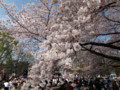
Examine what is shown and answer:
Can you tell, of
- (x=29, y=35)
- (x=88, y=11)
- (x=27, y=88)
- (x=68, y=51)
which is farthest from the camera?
(x=29, y=35)

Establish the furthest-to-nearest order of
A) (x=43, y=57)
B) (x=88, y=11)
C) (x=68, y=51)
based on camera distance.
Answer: (x=43, y=57), (x=88, y=11), (x=68, y=51)

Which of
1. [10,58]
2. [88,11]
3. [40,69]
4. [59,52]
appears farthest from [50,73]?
[10,58]

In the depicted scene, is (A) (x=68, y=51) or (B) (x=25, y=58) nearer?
(A) (x=68, y=51)

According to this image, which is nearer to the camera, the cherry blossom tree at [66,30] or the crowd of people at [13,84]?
the cherry blossom tree at [66,30]

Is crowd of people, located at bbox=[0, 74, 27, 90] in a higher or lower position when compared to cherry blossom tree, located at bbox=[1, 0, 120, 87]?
lower

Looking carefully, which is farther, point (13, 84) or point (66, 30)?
point (13, 84)

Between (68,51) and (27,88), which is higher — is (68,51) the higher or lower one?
the higher one

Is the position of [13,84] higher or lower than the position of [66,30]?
lower

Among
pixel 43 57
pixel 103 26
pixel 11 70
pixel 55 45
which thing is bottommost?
pixel 11 70

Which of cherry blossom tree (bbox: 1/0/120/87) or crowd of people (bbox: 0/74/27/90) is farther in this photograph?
crowd of people (bbox: 0/74/27/90)

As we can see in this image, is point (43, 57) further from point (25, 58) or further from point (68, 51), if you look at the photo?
point (25, 58)

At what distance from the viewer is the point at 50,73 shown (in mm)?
3117

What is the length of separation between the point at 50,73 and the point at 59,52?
35.0 inches

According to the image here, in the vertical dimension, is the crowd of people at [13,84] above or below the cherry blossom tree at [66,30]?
below
